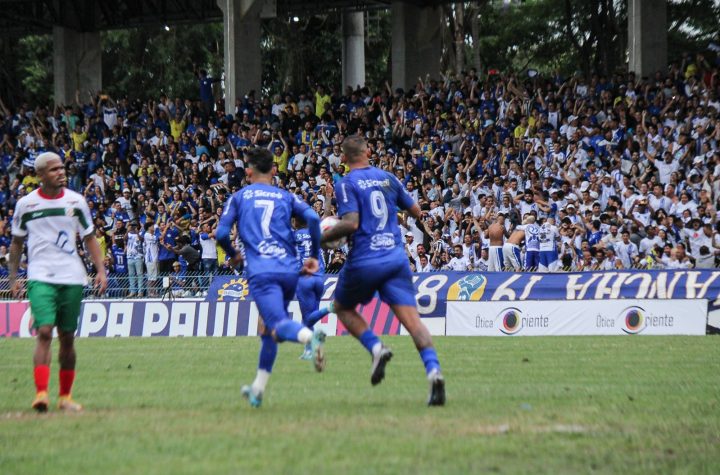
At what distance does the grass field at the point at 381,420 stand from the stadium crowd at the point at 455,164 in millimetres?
8705

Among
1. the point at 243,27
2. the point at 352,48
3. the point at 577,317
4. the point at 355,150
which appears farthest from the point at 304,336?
the point at 352,48

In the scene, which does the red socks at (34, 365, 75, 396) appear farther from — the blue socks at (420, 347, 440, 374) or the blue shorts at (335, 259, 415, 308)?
the blue socks at (420, 347, 440, 374)

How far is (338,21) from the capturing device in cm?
5097

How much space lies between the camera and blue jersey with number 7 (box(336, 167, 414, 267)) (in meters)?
9.36

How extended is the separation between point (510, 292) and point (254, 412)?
1495cm

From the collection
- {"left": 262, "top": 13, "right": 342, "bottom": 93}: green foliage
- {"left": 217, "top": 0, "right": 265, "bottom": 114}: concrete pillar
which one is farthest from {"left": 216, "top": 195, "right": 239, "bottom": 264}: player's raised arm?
{"left": 262, "top": 13, "right": 342, "bottom": 93}: green foliage

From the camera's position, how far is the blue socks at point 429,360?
29.3 feet

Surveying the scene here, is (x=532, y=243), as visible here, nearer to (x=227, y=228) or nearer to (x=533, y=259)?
(x=533, y=259)

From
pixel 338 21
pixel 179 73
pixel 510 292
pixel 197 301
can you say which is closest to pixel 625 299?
pixel 510 292

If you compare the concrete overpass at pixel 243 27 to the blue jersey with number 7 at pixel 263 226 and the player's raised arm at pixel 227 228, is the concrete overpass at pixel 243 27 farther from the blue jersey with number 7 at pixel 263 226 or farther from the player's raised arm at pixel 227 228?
the player's raised arm at pixel 227 228

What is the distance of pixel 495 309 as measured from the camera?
22406mm

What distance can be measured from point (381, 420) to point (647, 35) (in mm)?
26012

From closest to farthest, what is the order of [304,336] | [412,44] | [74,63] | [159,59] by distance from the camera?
[304,336] < [412,44] < [74,63] < [159,59]

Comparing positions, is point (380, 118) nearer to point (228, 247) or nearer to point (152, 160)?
point (152, 160)
